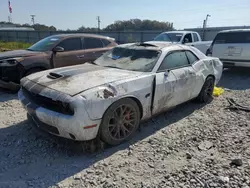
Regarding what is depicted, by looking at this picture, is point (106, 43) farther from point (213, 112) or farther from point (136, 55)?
point (213, 112)

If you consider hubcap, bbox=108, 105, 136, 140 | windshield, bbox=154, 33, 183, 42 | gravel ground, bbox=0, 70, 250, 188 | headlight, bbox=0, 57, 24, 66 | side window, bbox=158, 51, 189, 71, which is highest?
windshield, bbox=154, 33, 183, 42

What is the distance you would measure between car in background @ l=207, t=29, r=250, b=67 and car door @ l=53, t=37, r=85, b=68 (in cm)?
516

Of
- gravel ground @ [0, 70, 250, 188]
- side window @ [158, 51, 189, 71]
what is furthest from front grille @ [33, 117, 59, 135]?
side window @ [158, 51, 189, 71]

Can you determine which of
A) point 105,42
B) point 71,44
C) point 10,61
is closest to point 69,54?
point 71,44

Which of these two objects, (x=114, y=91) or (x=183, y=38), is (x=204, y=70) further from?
(x=183, y=38)

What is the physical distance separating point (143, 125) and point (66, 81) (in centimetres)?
166

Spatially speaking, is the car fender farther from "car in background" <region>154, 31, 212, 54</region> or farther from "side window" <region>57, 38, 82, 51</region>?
"car in background" <region>154, 31, 212, 54</region>

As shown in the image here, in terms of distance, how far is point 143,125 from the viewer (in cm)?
400

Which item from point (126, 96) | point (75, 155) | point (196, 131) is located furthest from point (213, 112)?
point (75, 155)

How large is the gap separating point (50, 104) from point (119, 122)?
1020 mm

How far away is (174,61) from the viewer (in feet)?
13.8

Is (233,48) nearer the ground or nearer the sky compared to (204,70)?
nearer the sky

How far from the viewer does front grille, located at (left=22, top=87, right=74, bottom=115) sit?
2730mm

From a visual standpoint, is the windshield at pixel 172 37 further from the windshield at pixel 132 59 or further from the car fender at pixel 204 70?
the windshield at pixel 132 59
